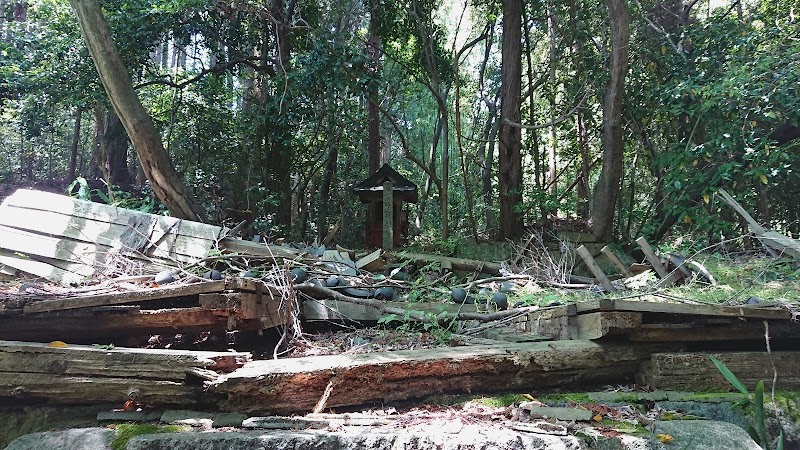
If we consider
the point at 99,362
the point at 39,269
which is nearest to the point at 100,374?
the point at 99,362

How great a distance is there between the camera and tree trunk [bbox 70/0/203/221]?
6742 millimetres

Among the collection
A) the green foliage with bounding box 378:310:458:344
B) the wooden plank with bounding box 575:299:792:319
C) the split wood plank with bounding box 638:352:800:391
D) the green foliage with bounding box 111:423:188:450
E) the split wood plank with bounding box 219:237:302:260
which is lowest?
the green foliage with bounding box 111:423:188:450

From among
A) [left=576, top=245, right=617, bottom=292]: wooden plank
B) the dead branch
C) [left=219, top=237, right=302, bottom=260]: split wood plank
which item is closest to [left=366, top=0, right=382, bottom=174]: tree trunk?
[left=576, top=245, right=617, bottom=292]: wooden plank

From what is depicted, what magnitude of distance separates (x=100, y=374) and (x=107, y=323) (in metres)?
0.62

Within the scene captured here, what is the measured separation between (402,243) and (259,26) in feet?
17.5

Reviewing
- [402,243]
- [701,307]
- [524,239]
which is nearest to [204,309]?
[701,307]

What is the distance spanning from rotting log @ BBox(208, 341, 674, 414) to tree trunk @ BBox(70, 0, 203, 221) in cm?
491

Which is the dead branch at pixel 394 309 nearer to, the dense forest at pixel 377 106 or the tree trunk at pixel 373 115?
the dense forest at pixel 377 106

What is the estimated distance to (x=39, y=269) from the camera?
434cm

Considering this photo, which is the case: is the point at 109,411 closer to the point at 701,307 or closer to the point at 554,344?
the point at 554,344

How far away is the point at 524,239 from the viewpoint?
973 cm

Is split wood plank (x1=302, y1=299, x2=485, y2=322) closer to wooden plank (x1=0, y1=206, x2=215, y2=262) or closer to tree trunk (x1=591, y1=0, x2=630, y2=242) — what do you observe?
wooden plank (x1=0, y1=206, x2=215, y2=262)

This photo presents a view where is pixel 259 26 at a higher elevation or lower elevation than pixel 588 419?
higher

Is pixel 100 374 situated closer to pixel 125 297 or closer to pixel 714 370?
pixel 125 297
